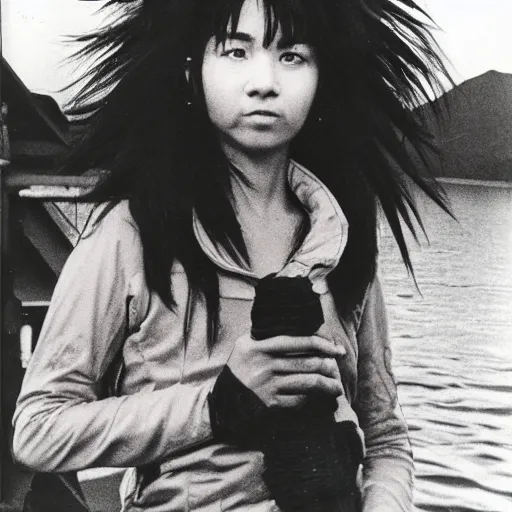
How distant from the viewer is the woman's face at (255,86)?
66 cm

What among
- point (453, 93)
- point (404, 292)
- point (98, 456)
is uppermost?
point (453, 93)

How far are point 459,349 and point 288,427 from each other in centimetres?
31

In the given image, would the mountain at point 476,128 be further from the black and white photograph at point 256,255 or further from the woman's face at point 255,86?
the woman's face at point 255,86

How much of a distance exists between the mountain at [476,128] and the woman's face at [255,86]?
197mm

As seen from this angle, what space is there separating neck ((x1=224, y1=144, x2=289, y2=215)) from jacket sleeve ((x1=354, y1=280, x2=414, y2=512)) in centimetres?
15

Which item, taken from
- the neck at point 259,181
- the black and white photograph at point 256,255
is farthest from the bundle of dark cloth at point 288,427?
the neck at point 259,181

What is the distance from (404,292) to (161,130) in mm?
328

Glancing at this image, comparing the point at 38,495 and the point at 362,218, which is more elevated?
the point at 362,218

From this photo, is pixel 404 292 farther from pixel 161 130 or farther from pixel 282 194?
pixel 161 130

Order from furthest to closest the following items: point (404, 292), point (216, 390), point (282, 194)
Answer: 1. point (404, 292)
2. point (282, 194)
3. point (216, 390)

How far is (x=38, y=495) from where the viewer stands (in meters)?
0.77

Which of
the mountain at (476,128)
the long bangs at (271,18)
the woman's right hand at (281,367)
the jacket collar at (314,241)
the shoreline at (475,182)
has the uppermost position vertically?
the long bangs at (271,18)

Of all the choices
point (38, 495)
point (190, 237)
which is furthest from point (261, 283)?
point (38, 495)

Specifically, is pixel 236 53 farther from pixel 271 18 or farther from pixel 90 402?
pixel 90 402
